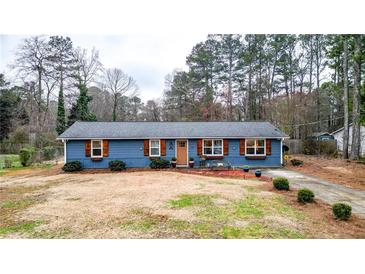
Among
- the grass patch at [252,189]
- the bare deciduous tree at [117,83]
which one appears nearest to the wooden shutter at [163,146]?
the grass patch at [252,189]

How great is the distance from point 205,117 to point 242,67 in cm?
575

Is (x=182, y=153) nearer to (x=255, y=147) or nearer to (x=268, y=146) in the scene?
(x=255, y=147)

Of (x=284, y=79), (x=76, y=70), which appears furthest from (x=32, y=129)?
(x=284, y=79)

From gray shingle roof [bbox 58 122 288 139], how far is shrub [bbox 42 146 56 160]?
5.13m

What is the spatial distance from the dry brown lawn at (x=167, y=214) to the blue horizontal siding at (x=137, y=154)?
191 inches

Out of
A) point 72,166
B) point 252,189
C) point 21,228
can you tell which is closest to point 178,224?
point 21,228

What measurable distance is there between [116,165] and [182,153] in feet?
12.1

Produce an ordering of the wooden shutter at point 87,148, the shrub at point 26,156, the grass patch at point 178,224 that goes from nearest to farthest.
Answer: the grass patch at point 178,224 < the wooden shutter at point 87,148 < the shrub at point 26,156

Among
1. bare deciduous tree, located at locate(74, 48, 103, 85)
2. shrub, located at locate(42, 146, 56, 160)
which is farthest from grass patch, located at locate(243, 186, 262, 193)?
bare deciduous tree, located at locate(74, 48, 103, 85)

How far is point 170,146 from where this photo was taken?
12883 millimetres

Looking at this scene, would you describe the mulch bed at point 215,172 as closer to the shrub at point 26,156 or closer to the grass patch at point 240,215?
the grass patch at point 240,215

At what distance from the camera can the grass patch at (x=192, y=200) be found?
18.7ft

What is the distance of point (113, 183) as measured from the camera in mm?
8711

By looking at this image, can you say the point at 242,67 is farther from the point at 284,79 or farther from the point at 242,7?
the point at 242,7
